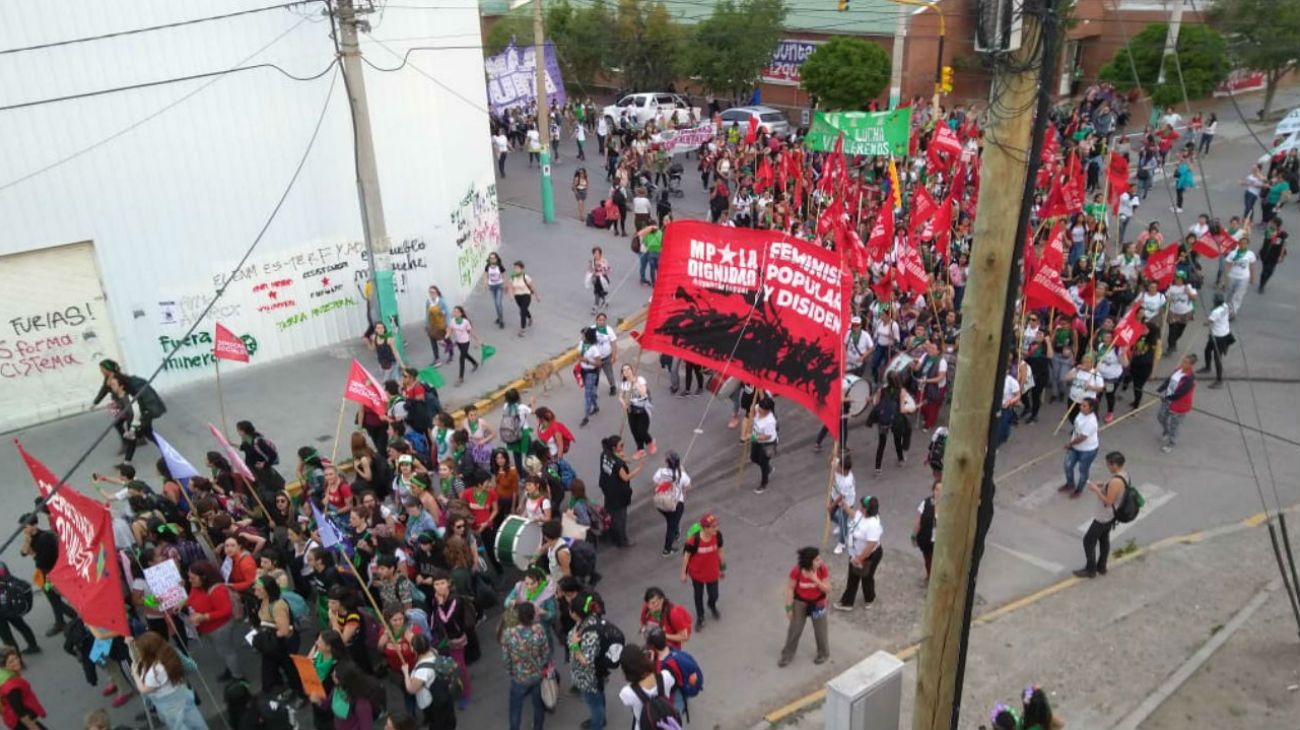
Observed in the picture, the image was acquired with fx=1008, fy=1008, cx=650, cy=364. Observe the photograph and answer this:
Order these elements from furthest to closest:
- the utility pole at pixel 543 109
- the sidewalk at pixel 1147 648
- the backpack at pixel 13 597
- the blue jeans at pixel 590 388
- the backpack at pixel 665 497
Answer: the utility pole at pixel 543 109 → the blue jeans at pixel 590 388 → the backpack at pixel 665 497 → the backpack at pixel 13 597 → the sidewalk at pixel 1147 648

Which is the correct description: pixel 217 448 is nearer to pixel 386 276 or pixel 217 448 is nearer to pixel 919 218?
pixel 386 276

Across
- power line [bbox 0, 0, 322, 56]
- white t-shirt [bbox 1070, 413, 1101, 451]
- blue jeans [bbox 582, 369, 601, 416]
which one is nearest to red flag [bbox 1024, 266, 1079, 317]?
white t-shirt [bbox 1070, 413, 1101, 451]

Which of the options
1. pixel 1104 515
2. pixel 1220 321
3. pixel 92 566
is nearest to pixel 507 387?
pixel 92 566

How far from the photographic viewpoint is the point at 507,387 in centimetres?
1547

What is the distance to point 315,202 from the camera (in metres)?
16.2

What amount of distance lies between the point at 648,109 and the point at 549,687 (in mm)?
28908

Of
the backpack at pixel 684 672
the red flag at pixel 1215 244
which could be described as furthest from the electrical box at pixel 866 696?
the red flag at pixel 1215 244

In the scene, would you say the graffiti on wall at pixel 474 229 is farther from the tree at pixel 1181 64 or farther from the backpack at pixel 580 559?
the tree at pixel 1181 64

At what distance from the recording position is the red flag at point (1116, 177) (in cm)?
1653

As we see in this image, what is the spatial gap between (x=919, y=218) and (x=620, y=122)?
20.0m

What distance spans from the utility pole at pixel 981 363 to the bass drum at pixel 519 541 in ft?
13.9

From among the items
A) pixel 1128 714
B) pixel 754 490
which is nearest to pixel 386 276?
pixel 754 490

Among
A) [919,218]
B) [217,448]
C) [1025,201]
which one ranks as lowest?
[217,448]

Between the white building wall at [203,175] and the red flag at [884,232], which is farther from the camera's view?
the red flag at [884,232]
